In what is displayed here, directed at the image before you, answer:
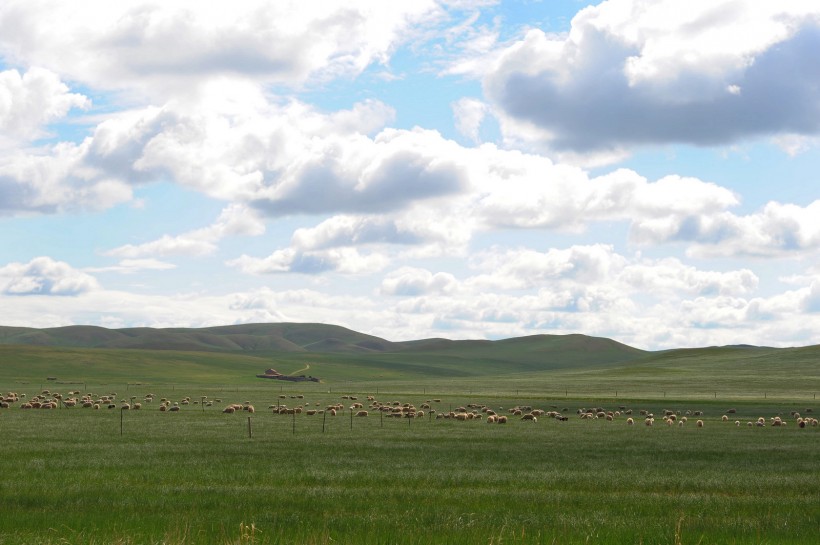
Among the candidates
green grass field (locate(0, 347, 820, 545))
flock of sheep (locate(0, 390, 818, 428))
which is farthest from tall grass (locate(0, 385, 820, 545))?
flock of sheep (locate(0, 390, 818, 428))

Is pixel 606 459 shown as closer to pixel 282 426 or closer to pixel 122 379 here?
pixel 282 426

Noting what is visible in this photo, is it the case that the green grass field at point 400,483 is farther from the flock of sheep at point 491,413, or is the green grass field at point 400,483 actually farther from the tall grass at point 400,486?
the flock of sheep at point 491,413

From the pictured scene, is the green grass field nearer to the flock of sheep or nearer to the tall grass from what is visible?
the tall grass

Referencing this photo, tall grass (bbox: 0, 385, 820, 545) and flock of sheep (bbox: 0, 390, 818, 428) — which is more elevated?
tall grass (bbox: 0, 385, 820, 545)

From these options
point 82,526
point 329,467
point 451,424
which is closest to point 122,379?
point 451,424

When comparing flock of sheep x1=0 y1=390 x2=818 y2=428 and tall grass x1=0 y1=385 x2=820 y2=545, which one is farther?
flock of sheep x1=0 y1=390 x2=818 y2=428

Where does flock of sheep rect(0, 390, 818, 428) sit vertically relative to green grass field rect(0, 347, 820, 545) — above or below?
below

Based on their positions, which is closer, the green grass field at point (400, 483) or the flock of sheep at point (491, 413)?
the green grass field at point (400, 483)

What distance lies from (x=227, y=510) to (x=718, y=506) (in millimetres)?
12263

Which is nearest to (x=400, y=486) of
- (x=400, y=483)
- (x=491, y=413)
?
(x=400, y=483)

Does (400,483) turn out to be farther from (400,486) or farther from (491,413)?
(491,413)

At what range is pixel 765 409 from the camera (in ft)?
265

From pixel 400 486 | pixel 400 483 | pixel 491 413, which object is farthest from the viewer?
pixel 491 413

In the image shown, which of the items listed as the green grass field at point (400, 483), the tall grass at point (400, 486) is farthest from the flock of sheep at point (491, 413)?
the tall grass at point (400, 486)
